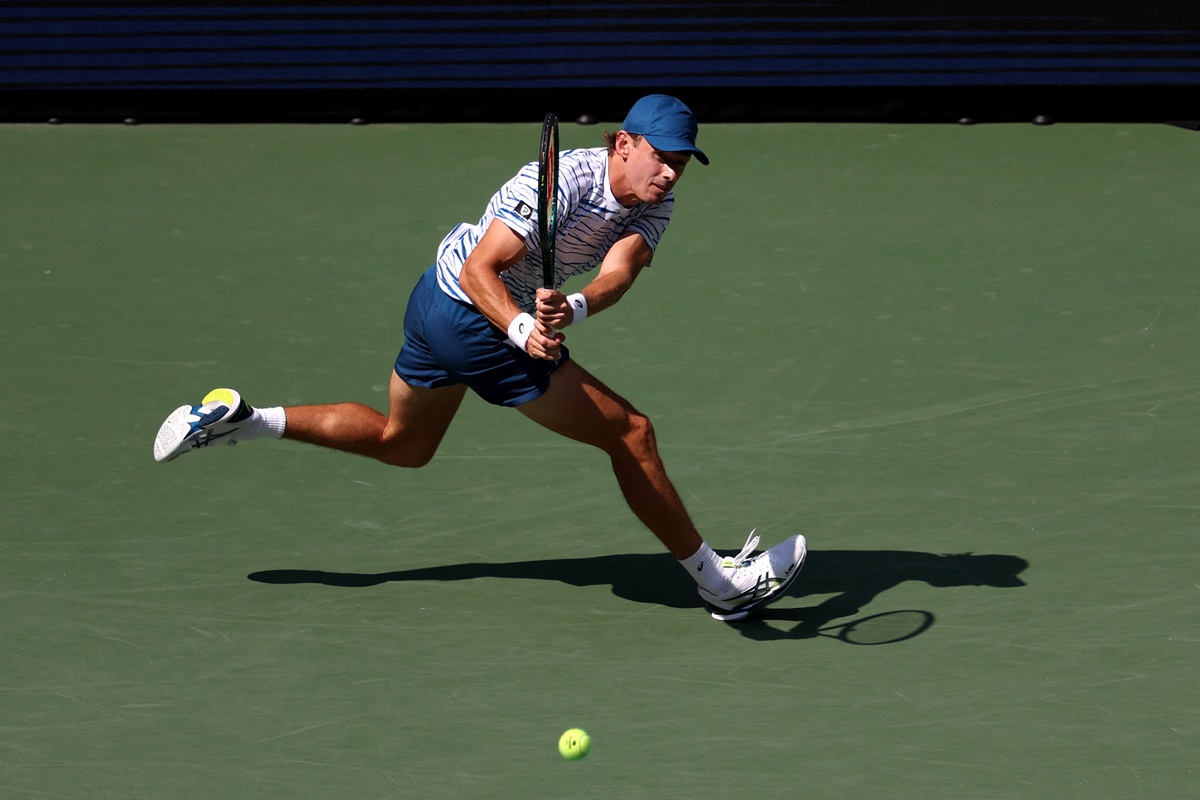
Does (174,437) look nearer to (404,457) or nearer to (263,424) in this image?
(263,424)

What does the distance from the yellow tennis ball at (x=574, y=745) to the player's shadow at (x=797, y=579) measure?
1.10 metres

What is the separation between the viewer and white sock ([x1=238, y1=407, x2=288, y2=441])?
6.21 metres

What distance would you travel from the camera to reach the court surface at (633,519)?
504 cm

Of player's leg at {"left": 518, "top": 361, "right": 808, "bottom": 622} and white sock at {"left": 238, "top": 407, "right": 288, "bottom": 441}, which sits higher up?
white sock at {"left": 238, "top": 407, "right": 288, "bottom": 441}

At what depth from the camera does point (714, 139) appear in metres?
11.7

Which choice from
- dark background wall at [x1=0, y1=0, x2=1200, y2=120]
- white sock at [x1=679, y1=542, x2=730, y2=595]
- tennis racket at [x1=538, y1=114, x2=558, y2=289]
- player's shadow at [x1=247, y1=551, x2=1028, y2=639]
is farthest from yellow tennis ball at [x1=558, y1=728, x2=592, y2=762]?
dark background wall at [x1=0, y1=0, x2=1200, y2=120]

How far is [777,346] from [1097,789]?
12.6 ft

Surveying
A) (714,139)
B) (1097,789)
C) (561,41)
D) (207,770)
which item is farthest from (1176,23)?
(207,770)

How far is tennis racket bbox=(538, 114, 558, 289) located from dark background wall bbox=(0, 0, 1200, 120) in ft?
21.2

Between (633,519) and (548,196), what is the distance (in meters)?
1.65

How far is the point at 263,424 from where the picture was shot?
20.4 ft

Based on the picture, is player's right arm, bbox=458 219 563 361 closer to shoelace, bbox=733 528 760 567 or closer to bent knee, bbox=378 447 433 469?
bent knee, bbox=378 447 433 469

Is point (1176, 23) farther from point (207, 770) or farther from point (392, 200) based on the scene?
point (207, 770)

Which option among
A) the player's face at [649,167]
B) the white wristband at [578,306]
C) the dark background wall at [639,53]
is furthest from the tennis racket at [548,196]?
the dark background wall at [639,53]
